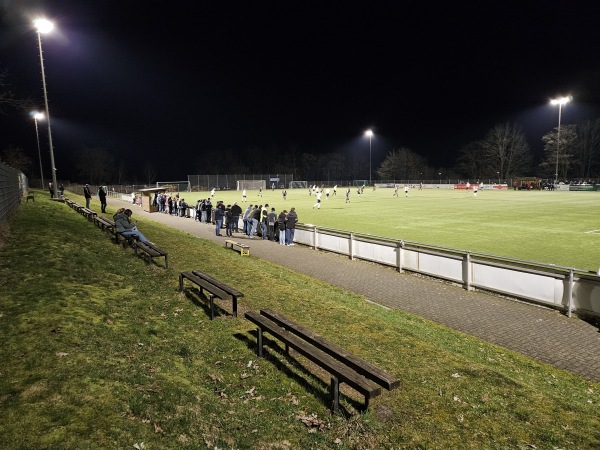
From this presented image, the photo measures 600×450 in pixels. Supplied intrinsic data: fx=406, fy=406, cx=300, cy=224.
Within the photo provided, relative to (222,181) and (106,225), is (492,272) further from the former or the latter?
(222,181)

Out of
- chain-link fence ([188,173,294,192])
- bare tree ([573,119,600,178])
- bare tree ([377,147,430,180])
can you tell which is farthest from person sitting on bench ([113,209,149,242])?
bare tree ([377,147,430,180])

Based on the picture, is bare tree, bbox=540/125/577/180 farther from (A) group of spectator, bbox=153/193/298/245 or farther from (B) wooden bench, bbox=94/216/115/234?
(B) wooden bench, bbox=94/216/115/234

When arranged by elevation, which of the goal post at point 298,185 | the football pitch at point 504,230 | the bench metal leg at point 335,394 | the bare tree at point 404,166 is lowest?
the football pitch at point 504,230

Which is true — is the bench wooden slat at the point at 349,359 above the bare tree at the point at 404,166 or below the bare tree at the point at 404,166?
below

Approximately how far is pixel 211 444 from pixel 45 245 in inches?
322

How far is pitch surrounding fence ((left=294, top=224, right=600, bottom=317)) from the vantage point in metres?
8.83

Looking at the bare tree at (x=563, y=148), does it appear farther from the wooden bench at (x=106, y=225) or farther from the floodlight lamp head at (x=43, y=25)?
the wooden bench at (x=106, y=225)

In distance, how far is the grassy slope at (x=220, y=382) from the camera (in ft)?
12.9

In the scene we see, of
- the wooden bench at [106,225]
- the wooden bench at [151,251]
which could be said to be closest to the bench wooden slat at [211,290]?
the wooden bench at [151,251]

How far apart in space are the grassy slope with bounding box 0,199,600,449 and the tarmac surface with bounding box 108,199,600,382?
658mm

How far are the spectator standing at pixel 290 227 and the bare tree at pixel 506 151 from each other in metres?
87.0

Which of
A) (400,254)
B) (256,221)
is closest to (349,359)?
(400,254)

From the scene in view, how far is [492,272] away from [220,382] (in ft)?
26.2

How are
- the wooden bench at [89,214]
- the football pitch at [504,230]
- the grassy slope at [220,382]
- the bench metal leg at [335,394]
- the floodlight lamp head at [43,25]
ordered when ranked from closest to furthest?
the grassy slope at [220,382], the bench metal leg at [335,394], the football pitch at [504,230], the wooden bench at [89,214], the floodlight lamp head at [43,25]
